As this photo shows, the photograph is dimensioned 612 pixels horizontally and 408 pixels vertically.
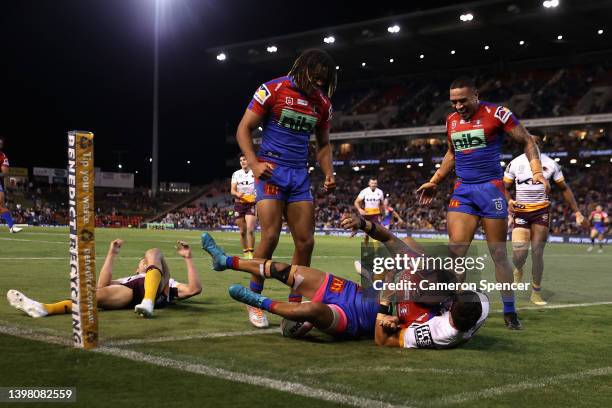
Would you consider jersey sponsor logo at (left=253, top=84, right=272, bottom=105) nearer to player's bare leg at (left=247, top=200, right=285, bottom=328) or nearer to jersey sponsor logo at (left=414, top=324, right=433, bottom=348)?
player's bare leg at (left=247, top=200, right=285, bottom=328)

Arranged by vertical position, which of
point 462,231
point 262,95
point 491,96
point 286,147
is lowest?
point 462,231

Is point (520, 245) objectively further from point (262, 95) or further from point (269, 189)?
point (262, 95)

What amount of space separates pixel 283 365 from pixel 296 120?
249 cm

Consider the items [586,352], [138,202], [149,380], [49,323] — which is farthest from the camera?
[138,202]

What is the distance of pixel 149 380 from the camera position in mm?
3738

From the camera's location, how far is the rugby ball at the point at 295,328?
17.4 feet

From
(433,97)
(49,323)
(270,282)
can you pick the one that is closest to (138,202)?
(433,97)

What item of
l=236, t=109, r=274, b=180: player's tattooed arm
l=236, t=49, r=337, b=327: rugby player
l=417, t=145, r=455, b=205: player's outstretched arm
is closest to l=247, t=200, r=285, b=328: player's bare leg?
l=236, t=49, r=337, b=327: rugby player

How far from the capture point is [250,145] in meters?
5.95

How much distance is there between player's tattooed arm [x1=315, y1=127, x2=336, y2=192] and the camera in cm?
641

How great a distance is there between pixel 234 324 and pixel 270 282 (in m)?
4.05

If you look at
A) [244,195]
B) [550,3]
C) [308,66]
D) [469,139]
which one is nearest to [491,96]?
[550,3]

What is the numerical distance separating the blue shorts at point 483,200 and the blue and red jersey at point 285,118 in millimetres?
1709

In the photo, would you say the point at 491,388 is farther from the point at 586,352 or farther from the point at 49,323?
the point at 49,323
